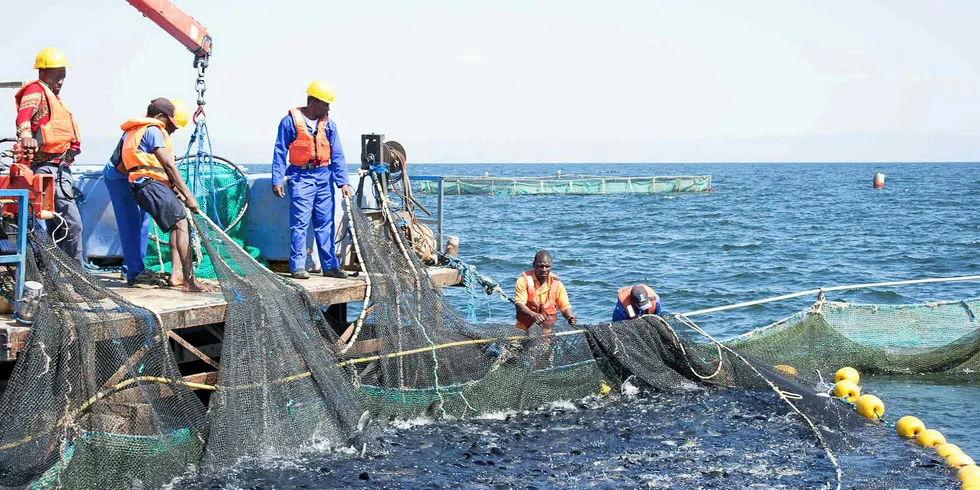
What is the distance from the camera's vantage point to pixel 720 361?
32.8 ft

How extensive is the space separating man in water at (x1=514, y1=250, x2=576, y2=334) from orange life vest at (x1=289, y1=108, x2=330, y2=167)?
2.52m

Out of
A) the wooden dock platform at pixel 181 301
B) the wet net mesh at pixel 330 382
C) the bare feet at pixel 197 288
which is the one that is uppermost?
the bare feet at pixel 197 288

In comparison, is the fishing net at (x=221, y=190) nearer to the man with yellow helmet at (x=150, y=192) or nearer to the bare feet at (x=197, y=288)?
the man with yellow helmet at (x=150, y=192)

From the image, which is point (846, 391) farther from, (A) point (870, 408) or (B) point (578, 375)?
(B) point (578, 375)

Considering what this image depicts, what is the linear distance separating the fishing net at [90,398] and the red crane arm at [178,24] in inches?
126

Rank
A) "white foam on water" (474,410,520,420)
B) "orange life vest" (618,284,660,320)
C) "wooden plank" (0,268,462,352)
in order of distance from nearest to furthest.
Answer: "wooden plank" (0,268,462,352) < "white foam on water" (474,410,520,420) < "orange life vest" (618,284,660,320)

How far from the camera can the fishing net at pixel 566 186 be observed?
6247 centimetres

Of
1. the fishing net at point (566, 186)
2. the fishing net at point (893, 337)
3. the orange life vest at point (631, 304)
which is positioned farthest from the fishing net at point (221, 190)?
the fishing net at point (566, 186)

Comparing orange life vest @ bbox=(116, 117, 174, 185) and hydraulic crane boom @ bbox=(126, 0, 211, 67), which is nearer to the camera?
orange life vest @ bbox=(116, 117, 174, 185)

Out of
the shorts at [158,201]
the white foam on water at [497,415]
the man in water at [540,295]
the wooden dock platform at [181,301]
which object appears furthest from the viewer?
the man in water at [540,295]

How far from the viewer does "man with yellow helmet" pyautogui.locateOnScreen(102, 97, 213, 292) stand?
800 cm

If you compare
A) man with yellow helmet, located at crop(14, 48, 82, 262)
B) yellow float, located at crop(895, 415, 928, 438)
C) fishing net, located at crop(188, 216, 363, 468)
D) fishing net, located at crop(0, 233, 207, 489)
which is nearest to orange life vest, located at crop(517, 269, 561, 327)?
fishing net, located at crop(188, 216, 363, 468)

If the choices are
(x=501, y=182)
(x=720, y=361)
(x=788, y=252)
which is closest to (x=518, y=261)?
(x=788, y=252)

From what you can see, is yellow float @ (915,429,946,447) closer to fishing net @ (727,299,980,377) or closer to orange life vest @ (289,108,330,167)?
fishing net @ (727,299,980,377)
